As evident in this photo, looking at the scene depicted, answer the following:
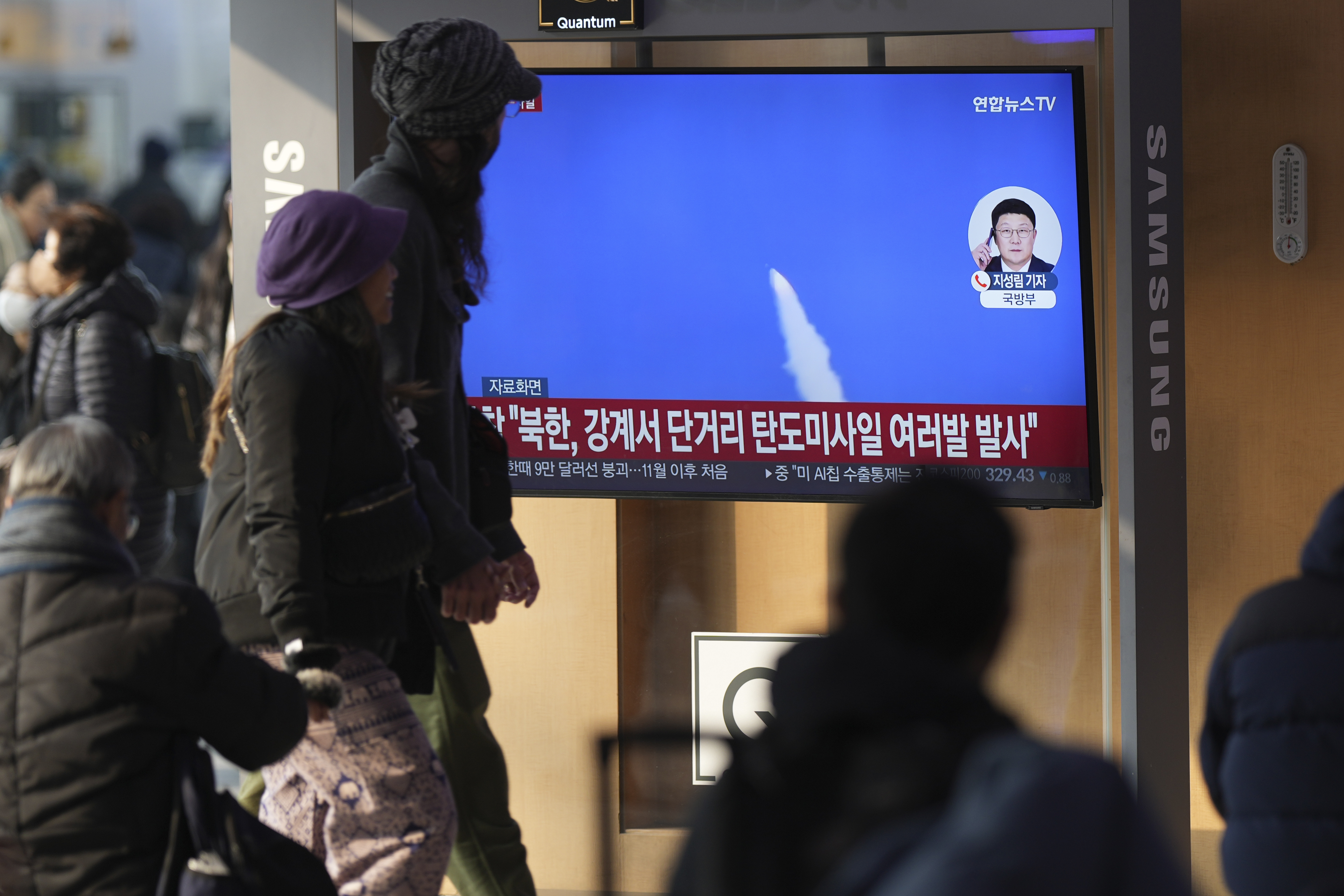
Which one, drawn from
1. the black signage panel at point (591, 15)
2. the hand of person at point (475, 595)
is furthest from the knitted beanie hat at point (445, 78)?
the hand of person at point (475, 595)

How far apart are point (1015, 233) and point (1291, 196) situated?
0.86 metres

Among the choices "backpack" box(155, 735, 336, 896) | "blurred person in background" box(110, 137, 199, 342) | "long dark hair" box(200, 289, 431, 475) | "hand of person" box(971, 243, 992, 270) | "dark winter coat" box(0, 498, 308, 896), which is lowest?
"backpack" box(155, 735, 336, 896)

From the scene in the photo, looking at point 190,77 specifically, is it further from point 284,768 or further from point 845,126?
point 284,768

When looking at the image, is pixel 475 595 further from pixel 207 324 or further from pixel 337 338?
pixel 207 324

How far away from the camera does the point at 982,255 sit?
325 cm

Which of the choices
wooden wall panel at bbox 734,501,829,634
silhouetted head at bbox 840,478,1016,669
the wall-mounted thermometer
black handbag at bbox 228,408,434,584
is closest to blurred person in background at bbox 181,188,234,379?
wooden wall panel at bbox 734,501,829,634

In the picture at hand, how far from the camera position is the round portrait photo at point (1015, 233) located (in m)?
3.22

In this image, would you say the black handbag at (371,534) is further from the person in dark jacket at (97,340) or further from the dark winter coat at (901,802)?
the person in dark jacket at (97,340)

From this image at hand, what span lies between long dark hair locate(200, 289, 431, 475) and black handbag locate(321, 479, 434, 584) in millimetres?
180

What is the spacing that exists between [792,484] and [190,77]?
11.9 feet

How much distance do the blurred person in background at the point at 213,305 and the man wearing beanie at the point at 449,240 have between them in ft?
8.93

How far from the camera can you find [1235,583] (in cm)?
371

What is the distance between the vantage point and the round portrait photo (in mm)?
3221

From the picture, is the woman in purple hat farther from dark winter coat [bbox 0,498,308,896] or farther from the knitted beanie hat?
the knitted beanie hat
